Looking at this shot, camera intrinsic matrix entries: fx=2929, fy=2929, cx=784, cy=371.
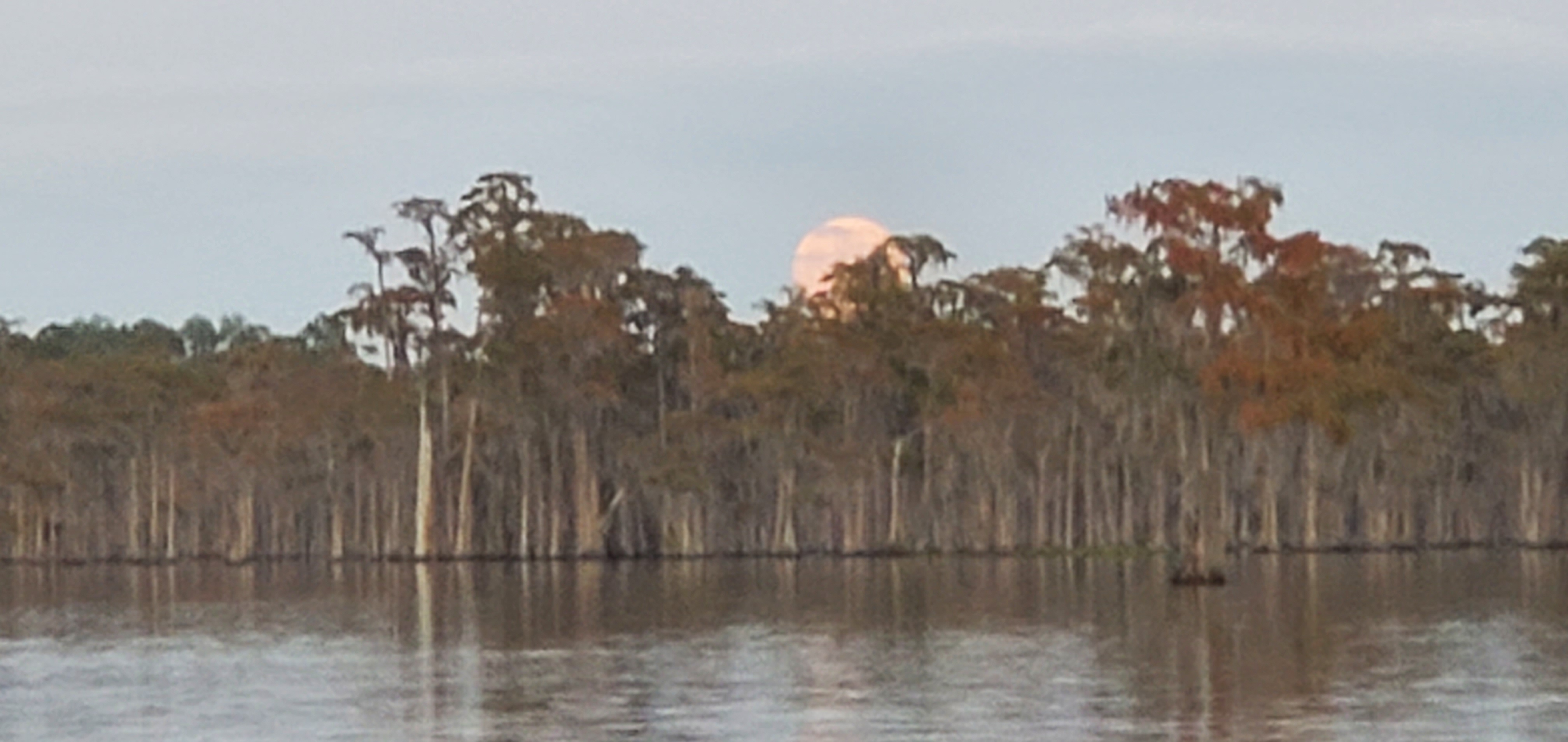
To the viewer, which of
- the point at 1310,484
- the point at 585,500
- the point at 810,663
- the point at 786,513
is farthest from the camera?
the point at 585,500

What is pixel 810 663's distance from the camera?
29406 millimetres

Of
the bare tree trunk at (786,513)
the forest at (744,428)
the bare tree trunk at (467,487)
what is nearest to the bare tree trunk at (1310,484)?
the forest at (744,428)

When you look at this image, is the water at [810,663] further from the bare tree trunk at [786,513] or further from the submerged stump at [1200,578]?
the bare tree trunk at [786,513]

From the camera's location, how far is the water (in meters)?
21.8

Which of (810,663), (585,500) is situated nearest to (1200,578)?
(810,663)

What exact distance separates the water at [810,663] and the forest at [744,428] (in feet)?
81.6

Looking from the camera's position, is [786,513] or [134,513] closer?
[786,513]

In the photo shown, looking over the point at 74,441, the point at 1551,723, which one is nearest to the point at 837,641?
the point at 1551,723

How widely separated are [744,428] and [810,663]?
5188 centimetres

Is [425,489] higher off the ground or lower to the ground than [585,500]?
higher

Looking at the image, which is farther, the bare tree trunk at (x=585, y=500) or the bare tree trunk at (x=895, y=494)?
the bare tree trunk at (x=585, y=500)

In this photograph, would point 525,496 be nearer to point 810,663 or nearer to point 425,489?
point 425,489

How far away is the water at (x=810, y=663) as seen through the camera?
21.8m

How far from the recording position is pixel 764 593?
166 feet
